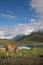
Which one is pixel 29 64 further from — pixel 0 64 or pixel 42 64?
pixel 0 64

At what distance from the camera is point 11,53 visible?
93.2 feet

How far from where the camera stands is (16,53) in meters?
29.1

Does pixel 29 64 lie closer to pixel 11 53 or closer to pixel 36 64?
pixel 36 64

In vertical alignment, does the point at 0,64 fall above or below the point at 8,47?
below

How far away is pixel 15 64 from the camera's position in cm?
1814

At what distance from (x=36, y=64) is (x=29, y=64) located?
0.65 meters

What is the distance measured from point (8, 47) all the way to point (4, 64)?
9.66 meters

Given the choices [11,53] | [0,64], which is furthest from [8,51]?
[0,64]

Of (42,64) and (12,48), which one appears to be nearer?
(42,64)

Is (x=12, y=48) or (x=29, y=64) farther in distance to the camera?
(x=12, y=48)

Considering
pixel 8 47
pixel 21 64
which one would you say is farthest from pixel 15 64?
pixel 8 47

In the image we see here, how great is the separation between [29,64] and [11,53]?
34.7ft

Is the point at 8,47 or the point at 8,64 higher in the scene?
the point at 8,47

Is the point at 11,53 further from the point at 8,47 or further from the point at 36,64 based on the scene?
the point at 36,64
